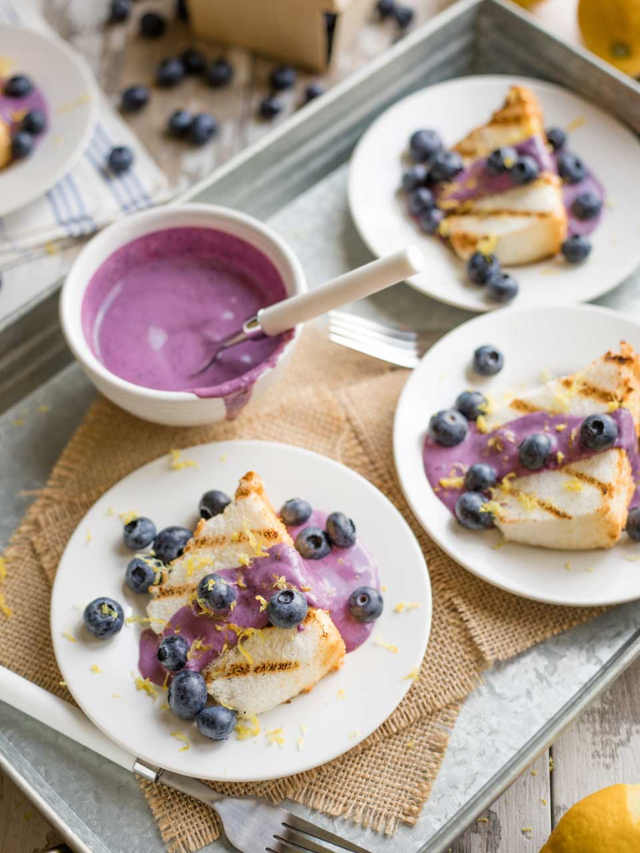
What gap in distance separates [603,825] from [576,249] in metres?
1.37

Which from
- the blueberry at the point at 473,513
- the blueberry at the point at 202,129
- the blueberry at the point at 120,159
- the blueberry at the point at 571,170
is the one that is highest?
the blueberry at the point at 120,159

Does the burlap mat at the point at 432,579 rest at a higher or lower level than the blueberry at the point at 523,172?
lower

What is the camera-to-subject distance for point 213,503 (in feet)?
6.39

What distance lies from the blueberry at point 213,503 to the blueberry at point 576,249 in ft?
3.63

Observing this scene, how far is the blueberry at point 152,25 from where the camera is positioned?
9.48 ft

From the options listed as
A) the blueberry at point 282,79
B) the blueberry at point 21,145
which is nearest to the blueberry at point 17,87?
the blueberry at point 21,145

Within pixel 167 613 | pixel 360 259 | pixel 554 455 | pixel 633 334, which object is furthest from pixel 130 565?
pixel 633 334

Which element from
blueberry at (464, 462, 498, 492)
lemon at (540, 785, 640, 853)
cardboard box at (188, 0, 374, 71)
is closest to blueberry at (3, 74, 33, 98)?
cardboard box at (188, 0, 374, 71)

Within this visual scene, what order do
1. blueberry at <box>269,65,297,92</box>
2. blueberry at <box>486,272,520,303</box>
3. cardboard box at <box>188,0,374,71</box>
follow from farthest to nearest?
blueberry at <box>269,65,297,92</box>, cardboard box at <box>188,0,374,71</box>, blueberry at <box>486,272,520,303</box>

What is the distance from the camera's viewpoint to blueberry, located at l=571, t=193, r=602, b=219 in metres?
2.39

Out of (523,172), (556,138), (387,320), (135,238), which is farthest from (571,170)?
(135,238)

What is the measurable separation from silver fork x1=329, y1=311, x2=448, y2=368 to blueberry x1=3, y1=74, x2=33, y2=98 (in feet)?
3.59

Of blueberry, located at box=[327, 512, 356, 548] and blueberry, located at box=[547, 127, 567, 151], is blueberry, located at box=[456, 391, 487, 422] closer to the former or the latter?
blueberry, located at box=[327, 512, 356, 548]

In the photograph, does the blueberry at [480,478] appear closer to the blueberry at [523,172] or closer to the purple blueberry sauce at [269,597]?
the purple blueberry sauce at [269,597]
